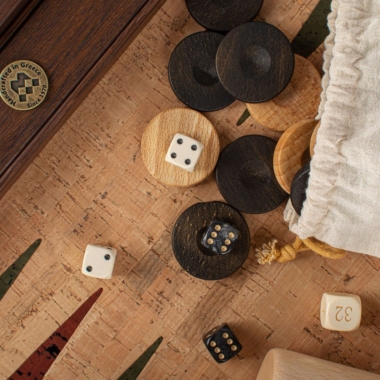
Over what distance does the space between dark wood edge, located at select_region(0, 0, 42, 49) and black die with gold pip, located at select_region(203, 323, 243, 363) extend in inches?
31.3

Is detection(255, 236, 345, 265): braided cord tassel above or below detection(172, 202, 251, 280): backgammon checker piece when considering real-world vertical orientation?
below

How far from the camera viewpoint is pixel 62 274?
3.83 ft

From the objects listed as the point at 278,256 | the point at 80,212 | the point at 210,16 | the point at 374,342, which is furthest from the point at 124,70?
the point at 374,342

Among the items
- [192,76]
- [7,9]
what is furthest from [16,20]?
[192,76]

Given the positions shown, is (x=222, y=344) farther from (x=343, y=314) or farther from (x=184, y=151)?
(x=184, y=151)

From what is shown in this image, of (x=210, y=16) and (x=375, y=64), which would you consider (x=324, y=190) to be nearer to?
(x=375, y=64)

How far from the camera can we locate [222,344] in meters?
1.11

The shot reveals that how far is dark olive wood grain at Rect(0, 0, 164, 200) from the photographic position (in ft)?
3.11

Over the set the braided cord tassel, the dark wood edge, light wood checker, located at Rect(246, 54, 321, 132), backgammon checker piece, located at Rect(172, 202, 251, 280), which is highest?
the dark wood edge

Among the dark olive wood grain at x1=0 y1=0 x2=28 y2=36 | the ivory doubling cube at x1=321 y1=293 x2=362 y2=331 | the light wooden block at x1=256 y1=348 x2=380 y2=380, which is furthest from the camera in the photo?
the ivory doubling cube at x1=321 y1=293 x2=362 y2=331

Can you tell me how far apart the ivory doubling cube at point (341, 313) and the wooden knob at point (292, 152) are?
12.1 inches

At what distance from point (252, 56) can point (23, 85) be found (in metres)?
0.51

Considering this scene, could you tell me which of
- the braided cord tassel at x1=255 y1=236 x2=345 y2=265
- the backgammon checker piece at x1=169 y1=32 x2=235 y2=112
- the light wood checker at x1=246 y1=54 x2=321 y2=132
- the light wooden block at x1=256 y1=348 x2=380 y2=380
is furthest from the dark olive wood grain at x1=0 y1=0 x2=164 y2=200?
the light wooden block at x1=256 y1=348 x2=380 y2=380

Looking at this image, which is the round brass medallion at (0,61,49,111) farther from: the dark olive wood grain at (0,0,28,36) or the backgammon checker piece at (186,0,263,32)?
the backgammon checker piece at (186,0,263,32)
